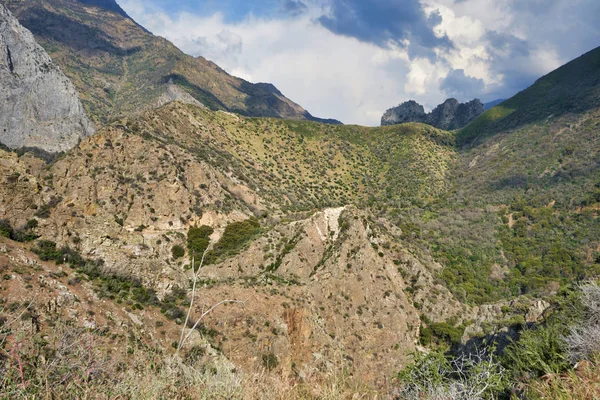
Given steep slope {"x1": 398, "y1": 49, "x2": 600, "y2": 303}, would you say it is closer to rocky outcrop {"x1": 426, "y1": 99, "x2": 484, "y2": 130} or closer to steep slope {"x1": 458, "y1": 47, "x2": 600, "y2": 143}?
steep slope {"x1": 458, "y1": 47, "x2": 600, "y2": 143}

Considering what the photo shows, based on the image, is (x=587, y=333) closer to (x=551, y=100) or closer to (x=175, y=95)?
(x=551, y=100)

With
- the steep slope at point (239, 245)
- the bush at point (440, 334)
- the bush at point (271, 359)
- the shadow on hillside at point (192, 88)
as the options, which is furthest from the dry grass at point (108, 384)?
the shadow on hillside at point (192, 88)

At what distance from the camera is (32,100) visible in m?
69.6

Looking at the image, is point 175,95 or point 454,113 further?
point 454,113

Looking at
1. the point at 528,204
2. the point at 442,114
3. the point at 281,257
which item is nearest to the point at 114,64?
the point at 281,257

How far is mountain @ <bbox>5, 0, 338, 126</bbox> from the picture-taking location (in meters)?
108

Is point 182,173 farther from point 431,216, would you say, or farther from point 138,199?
point 431,216

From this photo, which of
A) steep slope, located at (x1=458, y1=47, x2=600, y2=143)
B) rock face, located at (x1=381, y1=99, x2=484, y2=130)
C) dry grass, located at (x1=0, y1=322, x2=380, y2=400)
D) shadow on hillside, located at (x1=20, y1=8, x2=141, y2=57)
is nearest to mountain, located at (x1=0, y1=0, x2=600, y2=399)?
dry grass, located at (x1=0, y1=322, x2=380, y2=400)

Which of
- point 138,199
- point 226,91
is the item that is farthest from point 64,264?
point 226,91

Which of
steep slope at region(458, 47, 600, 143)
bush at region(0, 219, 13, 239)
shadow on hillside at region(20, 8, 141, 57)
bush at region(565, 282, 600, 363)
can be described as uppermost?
shadow on hillside at region(20, 8, 141, 57)

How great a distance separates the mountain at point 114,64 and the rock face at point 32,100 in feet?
52.3

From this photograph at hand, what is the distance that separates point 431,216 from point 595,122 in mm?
39539

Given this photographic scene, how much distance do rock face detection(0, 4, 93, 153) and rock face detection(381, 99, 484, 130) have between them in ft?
449

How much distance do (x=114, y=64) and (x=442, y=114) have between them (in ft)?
504
